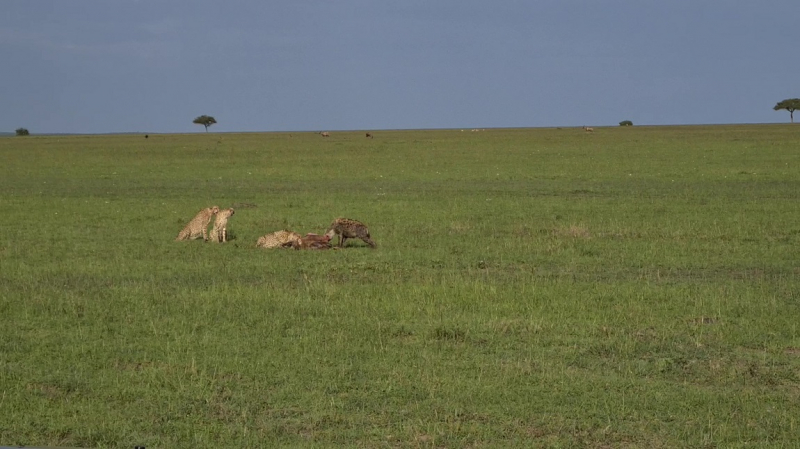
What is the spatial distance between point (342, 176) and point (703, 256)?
17.5 m

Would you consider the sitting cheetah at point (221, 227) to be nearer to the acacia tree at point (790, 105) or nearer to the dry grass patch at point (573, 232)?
the dry grass patch at point (573, 232)

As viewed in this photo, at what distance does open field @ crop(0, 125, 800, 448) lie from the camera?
6246mm

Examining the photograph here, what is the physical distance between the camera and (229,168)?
1337 inches

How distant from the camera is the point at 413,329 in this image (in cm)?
866

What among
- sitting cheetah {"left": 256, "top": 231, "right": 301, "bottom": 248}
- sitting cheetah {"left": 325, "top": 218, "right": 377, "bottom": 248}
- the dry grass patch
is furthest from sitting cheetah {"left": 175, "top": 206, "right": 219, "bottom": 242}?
the dry grass patch

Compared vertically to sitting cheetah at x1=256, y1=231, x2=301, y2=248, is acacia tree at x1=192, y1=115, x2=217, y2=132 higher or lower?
higher

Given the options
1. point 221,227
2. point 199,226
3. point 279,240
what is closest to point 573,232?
point 279,240

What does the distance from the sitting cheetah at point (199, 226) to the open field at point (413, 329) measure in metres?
0.27

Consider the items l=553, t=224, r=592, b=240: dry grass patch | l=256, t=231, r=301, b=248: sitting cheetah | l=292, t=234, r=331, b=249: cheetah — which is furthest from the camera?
l=553, t=224, r=592, b=240: dry grass patch

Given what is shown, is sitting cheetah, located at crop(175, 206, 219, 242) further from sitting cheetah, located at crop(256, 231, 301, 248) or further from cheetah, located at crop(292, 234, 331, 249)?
cheetah, located at crop(292, 234, 331, 249)

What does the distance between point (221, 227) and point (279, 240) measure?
3.95 feet

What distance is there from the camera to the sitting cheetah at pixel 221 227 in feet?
47.3

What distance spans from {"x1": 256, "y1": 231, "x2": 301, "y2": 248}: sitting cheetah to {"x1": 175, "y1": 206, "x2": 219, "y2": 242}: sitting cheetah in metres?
1.09

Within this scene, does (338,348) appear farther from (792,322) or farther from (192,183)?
(192,183)
